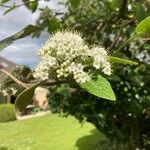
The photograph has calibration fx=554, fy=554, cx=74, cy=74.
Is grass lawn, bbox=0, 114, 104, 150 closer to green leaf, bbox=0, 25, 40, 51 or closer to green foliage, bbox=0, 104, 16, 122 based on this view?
green foliage, bbox=0, 104, 16, 122

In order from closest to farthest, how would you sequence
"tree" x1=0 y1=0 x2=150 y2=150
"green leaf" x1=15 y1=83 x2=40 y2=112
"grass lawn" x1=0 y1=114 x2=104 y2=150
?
1. "green leaf" x1=15 y1=83 x2=40 y2=112
2. "tree" x1=0 y1=0 x2=150 y2=150
3. "grass lawn" x1=0 y1=114 x2=104 y2=150

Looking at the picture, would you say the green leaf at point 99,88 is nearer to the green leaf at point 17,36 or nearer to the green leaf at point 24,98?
the green leaf at point 24,98

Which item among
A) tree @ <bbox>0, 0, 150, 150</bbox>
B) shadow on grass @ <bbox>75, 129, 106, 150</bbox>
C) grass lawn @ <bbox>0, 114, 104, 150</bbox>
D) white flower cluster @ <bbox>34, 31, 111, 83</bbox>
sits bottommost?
grass lawn @ <bbox>0, 114, 104, 150</bbox>

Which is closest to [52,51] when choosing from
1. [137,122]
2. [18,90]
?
[18,90]

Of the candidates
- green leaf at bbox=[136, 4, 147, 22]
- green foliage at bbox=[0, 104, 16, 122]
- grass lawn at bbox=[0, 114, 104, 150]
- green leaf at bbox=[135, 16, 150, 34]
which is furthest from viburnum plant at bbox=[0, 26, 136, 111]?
grass lawn at bbox=[0, 114, 104, 150]

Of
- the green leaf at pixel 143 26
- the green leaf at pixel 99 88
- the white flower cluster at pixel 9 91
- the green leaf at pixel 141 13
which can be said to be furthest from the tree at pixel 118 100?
the green leaf at pixel 99 88

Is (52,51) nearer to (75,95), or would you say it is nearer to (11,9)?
(11,9)
